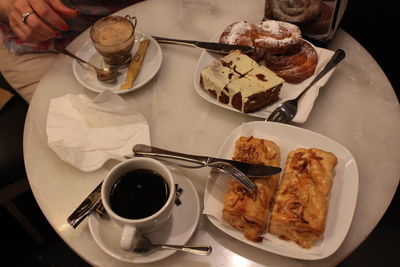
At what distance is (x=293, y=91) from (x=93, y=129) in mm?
682

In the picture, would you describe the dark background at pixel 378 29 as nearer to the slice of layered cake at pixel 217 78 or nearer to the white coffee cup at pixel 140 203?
the slice of layered cake at pixel 217 78

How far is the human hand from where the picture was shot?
1.32 metres

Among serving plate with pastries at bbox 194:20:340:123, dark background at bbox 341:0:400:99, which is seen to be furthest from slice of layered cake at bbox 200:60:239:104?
dark background at bbox 341:0:400:99

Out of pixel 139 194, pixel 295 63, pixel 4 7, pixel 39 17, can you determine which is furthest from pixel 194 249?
pixel 4 7

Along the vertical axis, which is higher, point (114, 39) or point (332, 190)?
point (114, 39)

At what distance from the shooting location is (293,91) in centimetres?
129

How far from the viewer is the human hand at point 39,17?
51.9 inches

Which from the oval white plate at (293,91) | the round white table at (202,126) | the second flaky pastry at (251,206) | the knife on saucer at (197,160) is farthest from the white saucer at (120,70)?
the second flaky pastry at (251,206)

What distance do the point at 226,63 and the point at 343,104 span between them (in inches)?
16.5

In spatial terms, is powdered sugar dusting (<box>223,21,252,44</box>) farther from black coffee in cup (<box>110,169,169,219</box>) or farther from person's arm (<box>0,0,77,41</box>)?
black coffee in cup (<box>110,169,169,219</box>)

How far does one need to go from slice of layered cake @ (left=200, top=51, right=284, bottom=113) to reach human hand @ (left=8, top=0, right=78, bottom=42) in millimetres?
556

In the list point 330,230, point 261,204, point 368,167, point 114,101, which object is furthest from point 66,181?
point 368,167

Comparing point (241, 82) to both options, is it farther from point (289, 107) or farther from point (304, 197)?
point (304, 197)

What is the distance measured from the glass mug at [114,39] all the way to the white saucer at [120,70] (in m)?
0.05
